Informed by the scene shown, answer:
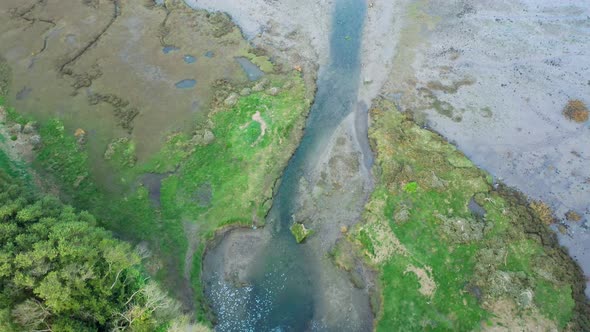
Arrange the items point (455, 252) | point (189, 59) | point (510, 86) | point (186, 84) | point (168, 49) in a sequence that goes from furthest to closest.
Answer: point (168, 49) < point (189, 59) < point (186, 84) < point (510, 86) < point (455, 252)

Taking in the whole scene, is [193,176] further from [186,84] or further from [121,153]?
[186,84]

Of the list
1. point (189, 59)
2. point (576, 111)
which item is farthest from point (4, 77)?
point (576, 111)

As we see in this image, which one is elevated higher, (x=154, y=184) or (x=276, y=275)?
(x=154, y=184)

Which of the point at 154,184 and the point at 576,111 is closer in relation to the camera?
the point at 154,184

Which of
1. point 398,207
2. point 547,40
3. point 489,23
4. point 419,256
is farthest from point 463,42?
point 419,256

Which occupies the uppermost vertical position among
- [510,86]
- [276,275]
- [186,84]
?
[510,86]

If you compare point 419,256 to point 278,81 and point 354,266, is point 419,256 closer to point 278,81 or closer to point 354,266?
point 354,266

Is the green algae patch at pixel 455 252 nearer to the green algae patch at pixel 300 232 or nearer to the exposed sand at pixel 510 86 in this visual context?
the exposed sand at pixel 510 86

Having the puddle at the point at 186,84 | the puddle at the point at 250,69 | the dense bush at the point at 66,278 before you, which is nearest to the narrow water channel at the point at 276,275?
the dense bush at the point at 66,278
